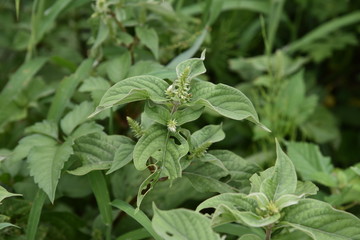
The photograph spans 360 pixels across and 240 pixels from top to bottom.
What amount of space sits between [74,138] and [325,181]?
70 cm

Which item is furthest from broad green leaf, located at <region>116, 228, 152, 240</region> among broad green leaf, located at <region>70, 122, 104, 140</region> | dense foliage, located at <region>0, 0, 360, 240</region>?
broad green leaf, located at <region>70, 122, 104, 140</region>

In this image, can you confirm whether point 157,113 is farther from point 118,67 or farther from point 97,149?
point 118,67

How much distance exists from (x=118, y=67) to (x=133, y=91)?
489 mm

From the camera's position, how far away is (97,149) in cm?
133

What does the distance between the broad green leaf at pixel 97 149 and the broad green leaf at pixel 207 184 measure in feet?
0.59

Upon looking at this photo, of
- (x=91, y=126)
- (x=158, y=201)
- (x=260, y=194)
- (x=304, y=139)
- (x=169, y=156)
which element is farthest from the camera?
(x=304, y=139)

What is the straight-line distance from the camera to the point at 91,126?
142 centimetres

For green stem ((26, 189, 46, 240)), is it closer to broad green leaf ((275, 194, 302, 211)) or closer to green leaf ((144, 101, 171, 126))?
green leaf ((144, 101, 171, 126))

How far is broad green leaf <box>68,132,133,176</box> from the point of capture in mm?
1308

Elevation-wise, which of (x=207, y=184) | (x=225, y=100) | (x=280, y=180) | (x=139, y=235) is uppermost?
(x=225, y=100)

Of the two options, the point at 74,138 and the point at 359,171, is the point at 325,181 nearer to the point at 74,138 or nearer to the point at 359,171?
the point at 359,171

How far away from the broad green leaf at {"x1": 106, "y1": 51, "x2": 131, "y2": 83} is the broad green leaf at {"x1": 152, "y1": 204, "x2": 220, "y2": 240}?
654 millimetres

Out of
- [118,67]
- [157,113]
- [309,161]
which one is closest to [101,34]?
[118,67]

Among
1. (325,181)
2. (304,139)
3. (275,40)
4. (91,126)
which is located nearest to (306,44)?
(275,40)
